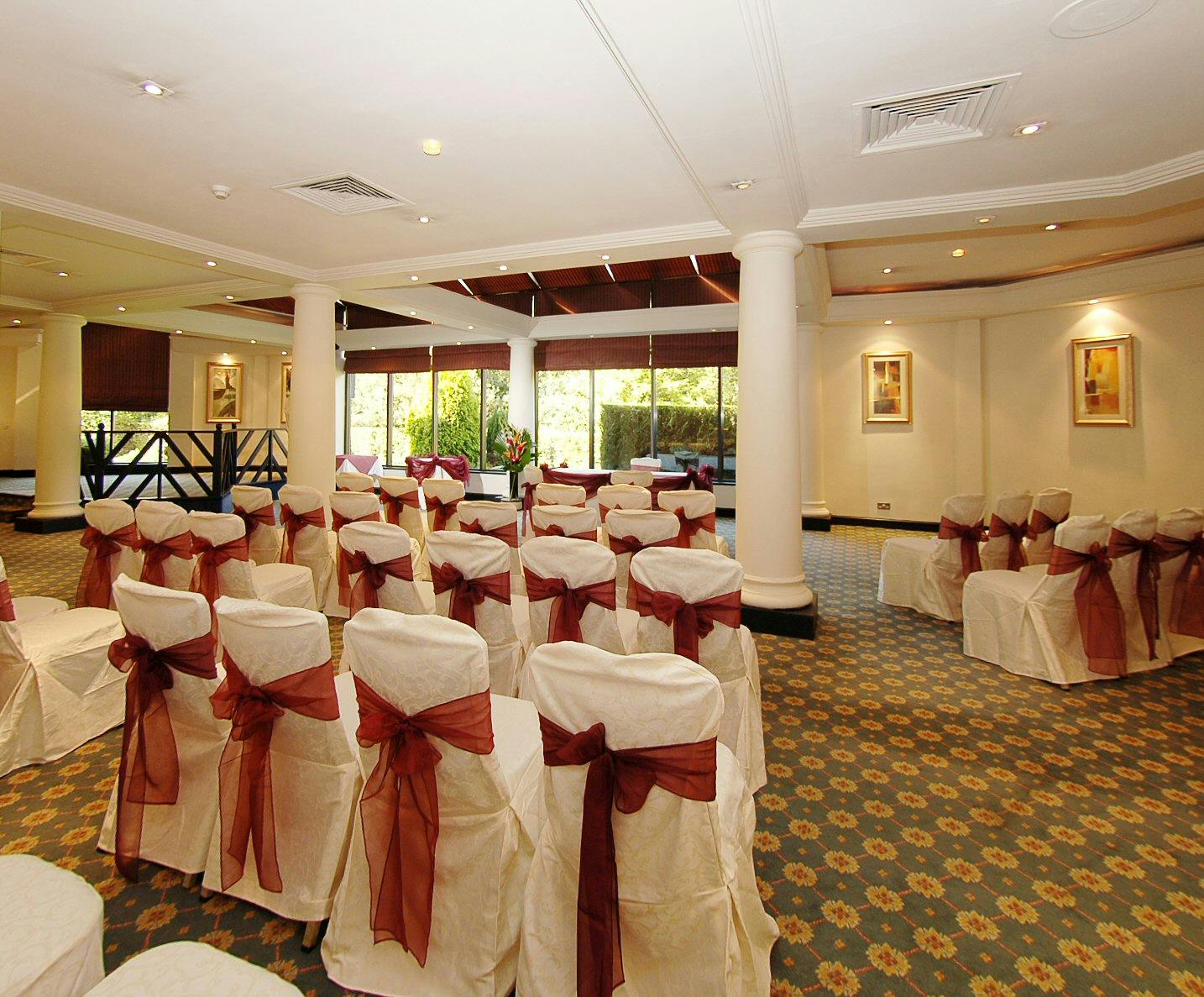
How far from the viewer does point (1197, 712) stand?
3.49 metres

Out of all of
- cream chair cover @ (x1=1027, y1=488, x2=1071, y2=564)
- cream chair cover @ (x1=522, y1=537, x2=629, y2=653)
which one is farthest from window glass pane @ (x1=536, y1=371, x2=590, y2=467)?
cream chair cover @ (x1=522, y1=537, x2=629, y2=653)

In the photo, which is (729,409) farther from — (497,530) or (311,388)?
(497,530)

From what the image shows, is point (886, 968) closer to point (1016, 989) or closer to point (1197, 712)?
point (1016, 989)

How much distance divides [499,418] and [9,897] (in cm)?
1183

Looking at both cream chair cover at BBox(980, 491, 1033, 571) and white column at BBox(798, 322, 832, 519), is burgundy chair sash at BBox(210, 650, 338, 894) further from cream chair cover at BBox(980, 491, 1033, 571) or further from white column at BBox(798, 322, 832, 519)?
white column at BBox(798, 322, 832, 519)

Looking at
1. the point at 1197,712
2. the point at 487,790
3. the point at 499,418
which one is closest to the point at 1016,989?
the point at 487,790

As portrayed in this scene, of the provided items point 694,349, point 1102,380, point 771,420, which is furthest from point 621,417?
point 1102,380

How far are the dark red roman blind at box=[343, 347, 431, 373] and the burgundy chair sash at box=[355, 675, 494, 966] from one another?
1242 centimetres

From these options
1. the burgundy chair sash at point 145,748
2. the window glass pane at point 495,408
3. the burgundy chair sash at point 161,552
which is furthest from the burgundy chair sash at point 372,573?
the window glass pane at point 495,408

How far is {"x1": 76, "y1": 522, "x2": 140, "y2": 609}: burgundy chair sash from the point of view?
4.21 metres

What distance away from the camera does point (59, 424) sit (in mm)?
8906

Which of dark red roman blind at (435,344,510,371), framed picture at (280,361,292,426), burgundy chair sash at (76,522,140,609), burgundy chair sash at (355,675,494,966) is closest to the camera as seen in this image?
burgundy chair sash at (355,675,494,966)

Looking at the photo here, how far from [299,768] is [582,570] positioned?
1.35 m

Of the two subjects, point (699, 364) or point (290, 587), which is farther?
point (699, 364)
